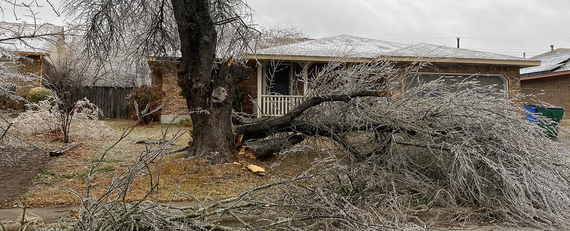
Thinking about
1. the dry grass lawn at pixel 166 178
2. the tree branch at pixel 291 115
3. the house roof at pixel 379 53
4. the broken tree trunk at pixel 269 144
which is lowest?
the dry grass lawn at pixel 166 178

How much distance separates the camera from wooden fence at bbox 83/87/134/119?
2012cm

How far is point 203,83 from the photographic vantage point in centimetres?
663

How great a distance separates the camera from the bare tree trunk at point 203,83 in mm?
6566

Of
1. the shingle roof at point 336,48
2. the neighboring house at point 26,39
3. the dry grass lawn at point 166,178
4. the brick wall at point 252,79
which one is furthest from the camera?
the brick wall at point 252,79

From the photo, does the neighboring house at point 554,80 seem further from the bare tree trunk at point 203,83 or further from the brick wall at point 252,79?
the bare tree trunk at point 203,83

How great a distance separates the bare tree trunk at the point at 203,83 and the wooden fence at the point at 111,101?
14.9m

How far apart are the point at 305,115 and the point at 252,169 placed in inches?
53.7

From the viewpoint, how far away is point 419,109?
578cm

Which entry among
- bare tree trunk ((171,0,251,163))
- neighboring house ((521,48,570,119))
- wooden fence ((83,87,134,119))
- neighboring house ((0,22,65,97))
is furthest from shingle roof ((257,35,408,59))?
wooden fence ((83,87,134,119))

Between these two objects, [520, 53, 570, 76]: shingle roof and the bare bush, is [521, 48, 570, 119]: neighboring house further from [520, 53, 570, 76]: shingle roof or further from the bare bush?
the bare bush

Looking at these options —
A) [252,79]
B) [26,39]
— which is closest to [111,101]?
[252,79]

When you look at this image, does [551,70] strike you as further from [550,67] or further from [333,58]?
[333,58]

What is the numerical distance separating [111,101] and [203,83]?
15.7m

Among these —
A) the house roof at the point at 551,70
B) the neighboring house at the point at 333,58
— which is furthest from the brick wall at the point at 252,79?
the house roof at the point at 551,70
